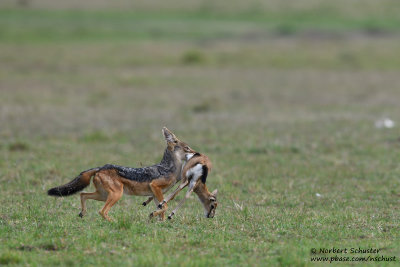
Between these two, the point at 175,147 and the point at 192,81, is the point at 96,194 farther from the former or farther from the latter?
the point at 192,81

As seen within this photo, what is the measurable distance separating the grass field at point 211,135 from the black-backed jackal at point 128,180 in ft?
1.13

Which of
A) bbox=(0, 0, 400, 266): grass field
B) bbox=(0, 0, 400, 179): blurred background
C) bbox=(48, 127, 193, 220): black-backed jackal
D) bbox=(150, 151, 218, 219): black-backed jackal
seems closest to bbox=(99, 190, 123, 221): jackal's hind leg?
bbox=(48, 127, 193, 220): black-backed jackal

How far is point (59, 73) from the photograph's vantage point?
31.0 metres

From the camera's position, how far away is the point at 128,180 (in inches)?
342

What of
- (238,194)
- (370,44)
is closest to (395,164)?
(238,194)

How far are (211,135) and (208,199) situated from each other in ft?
27.5

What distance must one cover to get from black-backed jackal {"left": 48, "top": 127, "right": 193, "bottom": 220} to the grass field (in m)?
0.34

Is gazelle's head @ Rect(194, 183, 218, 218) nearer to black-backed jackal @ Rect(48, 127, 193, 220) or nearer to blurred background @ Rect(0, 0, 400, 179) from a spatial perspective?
black-backed jackal @ Rect(48, 127, 193, 220)

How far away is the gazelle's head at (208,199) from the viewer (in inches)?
358

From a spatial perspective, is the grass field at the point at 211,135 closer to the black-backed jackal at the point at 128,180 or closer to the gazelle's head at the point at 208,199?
the gazelle's head at the point at 208,199

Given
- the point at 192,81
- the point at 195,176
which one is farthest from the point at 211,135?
the point at 192,81

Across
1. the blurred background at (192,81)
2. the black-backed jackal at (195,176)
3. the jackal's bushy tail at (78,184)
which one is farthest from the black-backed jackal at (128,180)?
the blurred background at (192,81)

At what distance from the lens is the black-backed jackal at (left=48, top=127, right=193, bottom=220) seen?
8.48m

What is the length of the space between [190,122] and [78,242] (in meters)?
12.6
